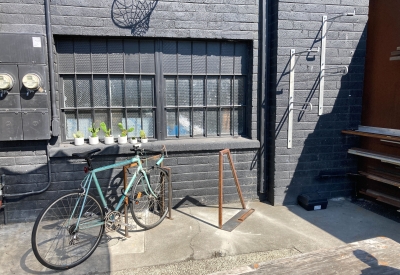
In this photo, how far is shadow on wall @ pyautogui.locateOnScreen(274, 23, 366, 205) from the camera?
479 cm

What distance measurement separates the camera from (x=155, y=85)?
461 cm

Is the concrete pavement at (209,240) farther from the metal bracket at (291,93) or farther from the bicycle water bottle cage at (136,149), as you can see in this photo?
the metal bracket at (291,93)

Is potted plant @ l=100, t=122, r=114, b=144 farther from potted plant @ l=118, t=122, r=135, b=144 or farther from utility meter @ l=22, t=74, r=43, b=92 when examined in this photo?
utility meter @ l=22, t=74, r=43, b=92

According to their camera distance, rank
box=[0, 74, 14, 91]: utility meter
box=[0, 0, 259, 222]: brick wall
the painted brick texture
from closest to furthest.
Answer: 1. box=[0, 74, 14, 91]: utility meter
2. box=[0, 0, 259, 222]: brick wall
3. the painted brick texture

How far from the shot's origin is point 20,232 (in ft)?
13.1

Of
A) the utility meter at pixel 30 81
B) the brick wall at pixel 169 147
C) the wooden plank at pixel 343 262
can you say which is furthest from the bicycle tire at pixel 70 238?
the wooden plank at pixel 343 262

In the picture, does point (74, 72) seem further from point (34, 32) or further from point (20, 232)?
point (20, 232)

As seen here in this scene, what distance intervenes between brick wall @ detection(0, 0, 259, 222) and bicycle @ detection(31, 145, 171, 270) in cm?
42

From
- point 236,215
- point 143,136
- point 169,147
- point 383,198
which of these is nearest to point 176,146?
point 169,147

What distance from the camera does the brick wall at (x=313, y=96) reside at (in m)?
4.64

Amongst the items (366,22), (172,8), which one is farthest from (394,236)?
(172,8)

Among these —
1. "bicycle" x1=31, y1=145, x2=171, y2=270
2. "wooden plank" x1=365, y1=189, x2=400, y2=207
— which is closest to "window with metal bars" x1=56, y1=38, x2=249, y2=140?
"bicycle" x1=31, y1=145, x2=171, y2=270

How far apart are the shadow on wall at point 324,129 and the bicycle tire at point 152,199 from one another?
5.53ft

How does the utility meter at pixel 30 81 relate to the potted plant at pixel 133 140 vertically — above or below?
above
